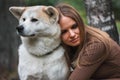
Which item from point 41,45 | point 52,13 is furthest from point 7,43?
point 52,13

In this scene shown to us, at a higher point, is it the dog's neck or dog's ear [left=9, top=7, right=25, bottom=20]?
dog's ear [left=9, top=7, right=25, bottom=20]

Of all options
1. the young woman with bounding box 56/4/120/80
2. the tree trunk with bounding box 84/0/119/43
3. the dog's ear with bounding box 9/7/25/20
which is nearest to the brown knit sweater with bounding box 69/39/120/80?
the young woman with bounding box 56/4/120/80

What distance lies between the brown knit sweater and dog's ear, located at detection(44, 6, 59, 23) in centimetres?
48

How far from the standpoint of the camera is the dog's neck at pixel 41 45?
587 centimetres

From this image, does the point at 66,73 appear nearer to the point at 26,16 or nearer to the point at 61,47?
the point at 61,47

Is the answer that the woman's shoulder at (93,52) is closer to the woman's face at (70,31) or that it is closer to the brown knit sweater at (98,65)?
the brown knit sweater at (98,65)

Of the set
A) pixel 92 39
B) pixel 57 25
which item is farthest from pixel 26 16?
pixel 92 39

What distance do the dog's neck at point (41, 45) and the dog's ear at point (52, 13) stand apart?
0.24 m

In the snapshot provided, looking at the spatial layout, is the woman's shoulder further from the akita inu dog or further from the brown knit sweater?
the akita inu dog

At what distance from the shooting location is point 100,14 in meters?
7.26

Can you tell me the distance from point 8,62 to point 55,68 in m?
5.05

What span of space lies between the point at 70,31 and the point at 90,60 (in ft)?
1.36

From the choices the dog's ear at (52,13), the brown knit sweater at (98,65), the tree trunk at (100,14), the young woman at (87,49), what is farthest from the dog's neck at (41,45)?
the tree trunk at (100,14)

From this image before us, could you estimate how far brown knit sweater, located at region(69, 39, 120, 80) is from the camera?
5.60 m
